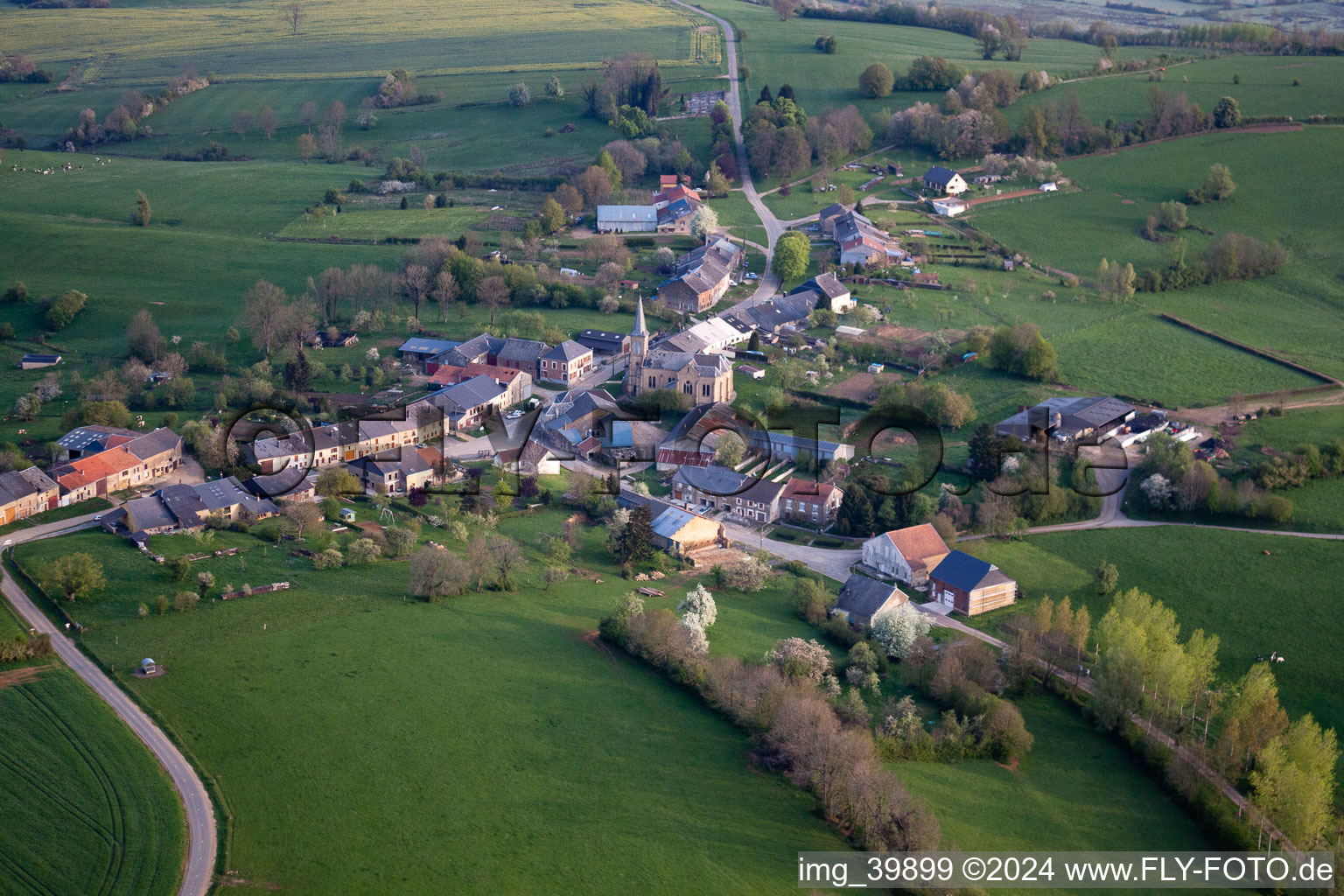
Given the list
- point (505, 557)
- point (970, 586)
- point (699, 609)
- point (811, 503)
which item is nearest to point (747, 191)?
point (811, 503)

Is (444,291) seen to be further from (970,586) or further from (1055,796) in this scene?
(1055,796)

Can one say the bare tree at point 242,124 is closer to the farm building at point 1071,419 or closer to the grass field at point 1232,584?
the farm building at point 1071,419

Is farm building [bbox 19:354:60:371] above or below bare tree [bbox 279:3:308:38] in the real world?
below

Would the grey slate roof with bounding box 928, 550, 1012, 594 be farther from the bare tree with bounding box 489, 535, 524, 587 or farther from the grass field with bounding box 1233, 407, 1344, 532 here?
the bare tree with bounding box 489, 535, 524, 587

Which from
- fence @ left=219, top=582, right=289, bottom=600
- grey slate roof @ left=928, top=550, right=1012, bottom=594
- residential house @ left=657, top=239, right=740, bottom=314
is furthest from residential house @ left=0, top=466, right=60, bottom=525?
residential house @ left=657, top=239, right=740, bottom=314

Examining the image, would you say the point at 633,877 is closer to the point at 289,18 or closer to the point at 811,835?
the point at 811,835

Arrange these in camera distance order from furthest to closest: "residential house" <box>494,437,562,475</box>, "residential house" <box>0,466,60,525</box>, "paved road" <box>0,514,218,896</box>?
"residential house" <box>494,437,562,475</box>, "residential house" <box>0,466,60,525</box>, "paved road" <box>0,514,218,896</box>
